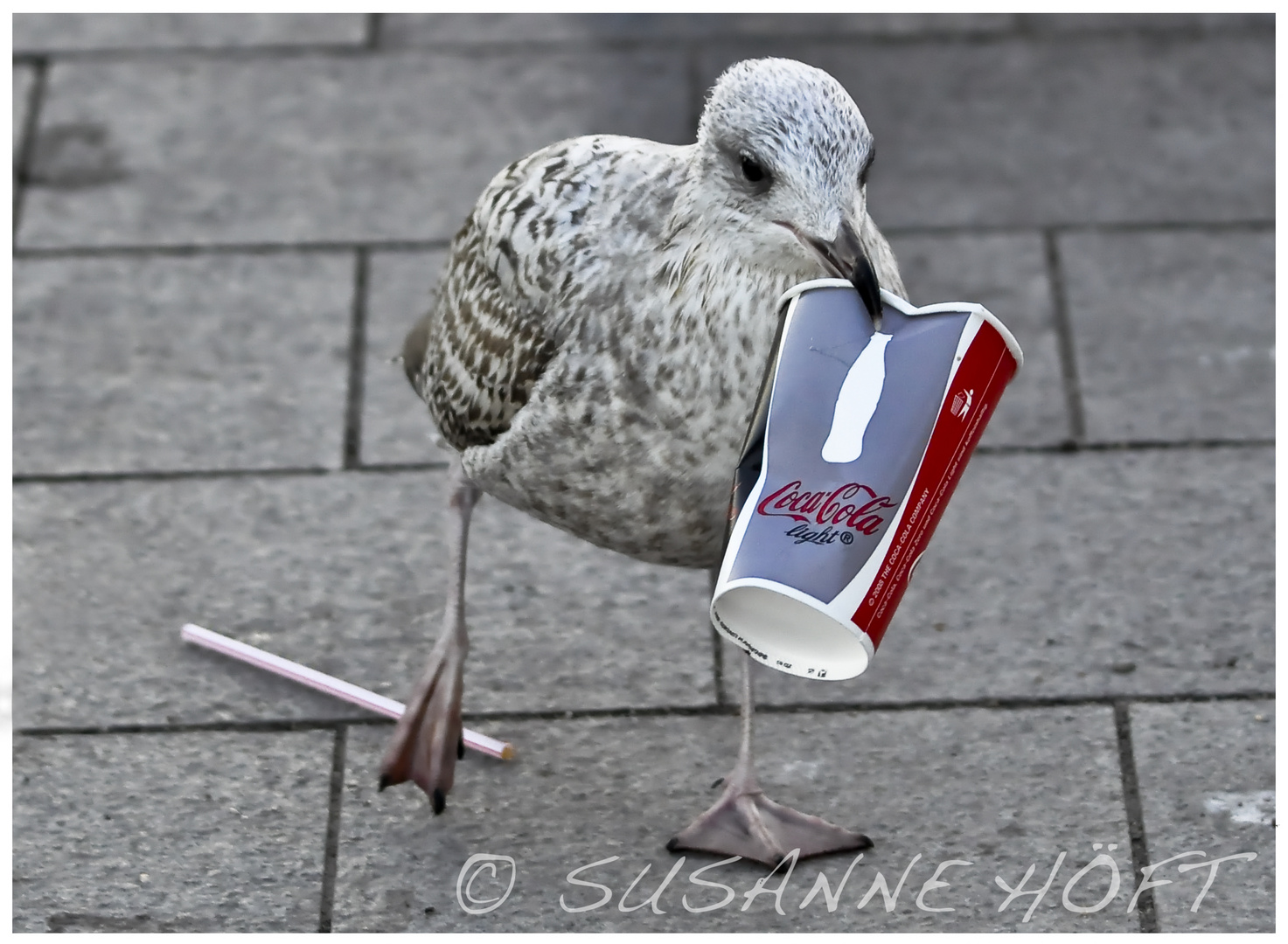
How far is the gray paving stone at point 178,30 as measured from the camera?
721 centimetres

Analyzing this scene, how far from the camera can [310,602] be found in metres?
4.98

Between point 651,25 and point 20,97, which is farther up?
point 651,25

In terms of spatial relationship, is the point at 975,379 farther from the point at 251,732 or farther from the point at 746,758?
the point at 251,732

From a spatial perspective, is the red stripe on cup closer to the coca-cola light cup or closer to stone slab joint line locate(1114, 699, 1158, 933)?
the coca-cola light cup

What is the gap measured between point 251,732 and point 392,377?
4.91 ft

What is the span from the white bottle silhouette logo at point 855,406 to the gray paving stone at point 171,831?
1748 millimetres

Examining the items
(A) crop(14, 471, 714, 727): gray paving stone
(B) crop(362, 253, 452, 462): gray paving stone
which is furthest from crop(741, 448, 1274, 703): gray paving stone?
(B) crop(362, 253, 452, 462): gray paving stone

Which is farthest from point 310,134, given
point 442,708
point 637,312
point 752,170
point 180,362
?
point 752,170

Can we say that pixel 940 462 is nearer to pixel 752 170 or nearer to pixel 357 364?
pixel 752 170

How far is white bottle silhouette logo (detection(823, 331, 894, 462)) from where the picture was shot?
313 cm

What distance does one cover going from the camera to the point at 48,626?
4910 millimetres

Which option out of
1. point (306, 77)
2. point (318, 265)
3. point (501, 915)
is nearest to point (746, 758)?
point (501, 915)

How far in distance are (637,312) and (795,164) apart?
1.74 ft

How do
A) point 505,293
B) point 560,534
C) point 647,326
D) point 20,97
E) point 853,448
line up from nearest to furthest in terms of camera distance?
point 853,448 → point 647,326 → point 505,293 → point 560,534 → point 20,97
